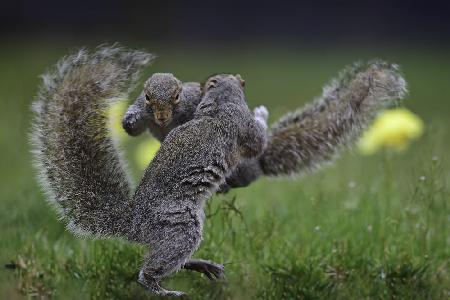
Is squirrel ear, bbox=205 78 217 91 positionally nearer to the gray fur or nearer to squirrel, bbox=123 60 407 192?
the gray fur

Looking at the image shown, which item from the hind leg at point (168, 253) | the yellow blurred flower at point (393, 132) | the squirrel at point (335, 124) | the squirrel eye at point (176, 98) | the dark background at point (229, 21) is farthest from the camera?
the dark background at point (229, 21)

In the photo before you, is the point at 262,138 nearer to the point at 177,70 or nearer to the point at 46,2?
the point at 177,70

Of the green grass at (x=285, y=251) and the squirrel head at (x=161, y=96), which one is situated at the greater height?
the squirrel head at (x=161, y=96)

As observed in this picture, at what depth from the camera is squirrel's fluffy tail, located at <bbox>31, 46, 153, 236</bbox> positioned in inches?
137

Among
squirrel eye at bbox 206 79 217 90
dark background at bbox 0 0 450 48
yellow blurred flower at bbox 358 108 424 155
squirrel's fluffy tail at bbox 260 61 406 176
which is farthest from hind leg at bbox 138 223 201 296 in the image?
dark background at bbox 0 0 450 48

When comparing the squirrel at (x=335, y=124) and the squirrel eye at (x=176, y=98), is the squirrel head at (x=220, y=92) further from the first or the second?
the squirrel at (x=335, y=124)

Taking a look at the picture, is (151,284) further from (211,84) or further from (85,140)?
(211,84)

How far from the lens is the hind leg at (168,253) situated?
3.19 meters

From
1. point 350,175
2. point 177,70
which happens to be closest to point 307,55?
point 177,70

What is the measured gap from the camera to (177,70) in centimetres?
1254

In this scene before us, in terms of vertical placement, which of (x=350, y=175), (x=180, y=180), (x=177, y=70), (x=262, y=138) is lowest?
(x=180, y=180)

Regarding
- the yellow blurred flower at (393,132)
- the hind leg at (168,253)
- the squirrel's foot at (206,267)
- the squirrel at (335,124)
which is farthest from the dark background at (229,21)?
the hind leg at (168,253)

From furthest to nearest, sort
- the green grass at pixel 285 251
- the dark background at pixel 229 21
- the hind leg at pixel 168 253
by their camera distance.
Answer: the dark background at pixel 229 21 < the green grass at pixel 285 251 < the hind leg at pixel 168 253

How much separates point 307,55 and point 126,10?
3171 mm
